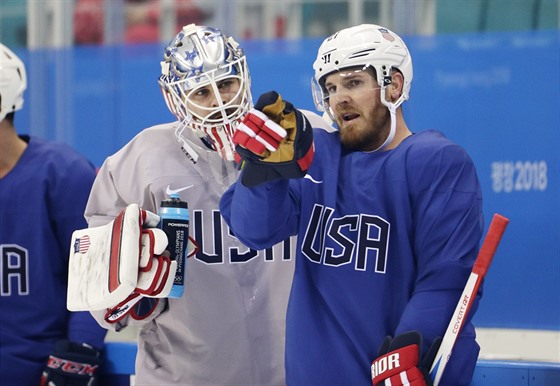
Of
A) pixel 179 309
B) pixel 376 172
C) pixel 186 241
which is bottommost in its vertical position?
pixel 179 309

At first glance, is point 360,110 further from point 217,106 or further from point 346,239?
point 217,106

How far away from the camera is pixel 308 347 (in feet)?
6.81

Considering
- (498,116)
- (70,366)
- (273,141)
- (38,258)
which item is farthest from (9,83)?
(498,116)

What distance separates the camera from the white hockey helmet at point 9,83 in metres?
2.95

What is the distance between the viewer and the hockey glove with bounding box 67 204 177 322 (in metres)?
2.17

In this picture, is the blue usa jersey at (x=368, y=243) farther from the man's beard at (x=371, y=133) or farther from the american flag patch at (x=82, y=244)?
the american flag patch at (x=82, y=244)

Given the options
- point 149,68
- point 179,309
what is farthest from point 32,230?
point 149,68

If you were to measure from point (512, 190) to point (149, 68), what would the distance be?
5.36 ft

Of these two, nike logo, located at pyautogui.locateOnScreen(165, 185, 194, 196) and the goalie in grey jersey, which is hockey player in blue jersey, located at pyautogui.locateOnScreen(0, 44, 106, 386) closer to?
the goalie in grey jersey

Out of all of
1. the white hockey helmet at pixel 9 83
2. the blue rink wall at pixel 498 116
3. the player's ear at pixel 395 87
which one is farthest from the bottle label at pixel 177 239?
the blue rink wall at pixel 498 116

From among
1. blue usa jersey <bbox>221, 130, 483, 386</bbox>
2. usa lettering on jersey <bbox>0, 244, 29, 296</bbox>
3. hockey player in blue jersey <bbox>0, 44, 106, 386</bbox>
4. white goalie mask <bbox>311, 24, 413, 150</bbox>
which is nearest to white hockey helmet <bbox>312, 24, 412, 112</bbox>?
white goalie mask <bbox>311, 24, 413, 150</bbox>

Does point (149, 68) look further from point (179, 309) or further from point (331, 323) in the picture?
point (331, 323)

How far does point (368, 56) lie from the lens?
2.12 m

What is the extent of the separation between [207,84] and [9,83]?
802mm
